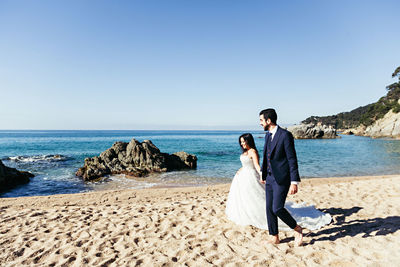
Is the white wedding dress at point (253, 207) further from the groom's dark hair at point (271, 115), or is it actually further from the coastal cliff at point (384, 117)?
the coastal cliff at point (384, 117)

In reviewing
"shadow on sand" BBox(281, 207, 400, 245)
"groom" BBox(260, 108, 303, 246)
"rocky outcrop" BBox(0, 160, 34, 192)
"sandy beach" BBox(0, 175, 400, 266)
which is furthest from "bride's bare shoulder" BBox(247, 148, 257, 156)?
Result: "rocky outcrop" BBox(0, 160, 34, 192)

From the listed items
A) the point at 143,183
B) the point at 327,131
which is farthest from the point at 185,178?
the point at 327,131

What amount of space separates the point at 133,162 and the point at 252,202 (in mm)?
15433

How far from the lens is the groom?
12.6 feet

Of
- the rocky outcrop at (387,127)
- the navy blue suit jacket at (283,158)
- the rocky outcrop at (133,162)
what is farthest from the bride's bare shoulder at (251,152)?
the rocky outcrop at (387,127)

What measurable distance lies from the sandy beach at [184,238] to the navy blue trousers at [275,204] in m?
0.52

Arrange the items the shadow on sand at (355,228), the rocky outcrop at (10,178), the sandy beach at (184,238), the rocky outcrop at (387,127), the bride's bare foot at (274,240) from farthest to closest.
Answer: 1. the rocky outcrop at (387,127)
2. the rocky outcrop at (10,178)
3. the shadow on sand at (355,228)
4. the bride's bare foot at (274,240)
5. the sandy beach at (184,238)

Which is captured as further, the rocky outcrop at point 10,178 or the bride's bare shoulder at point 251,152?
the rocky outcrop at point 10,178

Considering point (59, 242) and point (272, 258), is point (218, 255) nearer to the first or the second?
point (272, 258)

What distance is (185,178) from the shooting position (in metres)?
16.5

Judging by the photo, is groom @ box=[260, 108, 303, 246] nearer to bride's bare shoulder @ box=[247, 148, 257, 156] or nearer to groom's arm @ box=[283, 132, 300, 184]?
groom's arm @ box=[283, 132, 300, 184]

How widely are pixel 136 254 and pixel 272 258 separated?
8.34ft

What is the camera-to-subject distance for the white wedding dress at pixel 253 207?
5.41 m

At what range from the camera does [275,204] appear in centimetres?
406
